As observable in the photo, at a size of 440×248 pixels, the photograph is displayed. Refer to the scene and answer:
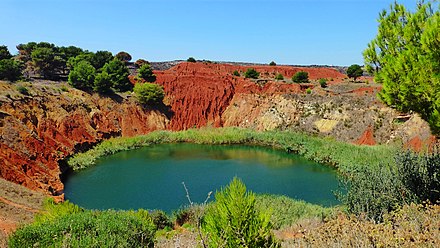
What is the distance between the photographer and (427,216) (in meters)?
6.49

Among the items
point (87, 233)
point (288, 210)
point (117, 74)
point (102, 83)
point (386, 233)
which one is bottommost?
point (288, 210)

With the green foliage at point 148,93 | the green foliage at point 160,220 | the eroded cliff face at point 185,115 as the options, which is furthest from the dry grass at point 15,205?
the green foliage at point 148,93

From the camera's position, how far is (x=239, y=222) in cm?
647

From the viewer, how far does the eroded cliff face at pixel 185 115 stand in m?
25.1

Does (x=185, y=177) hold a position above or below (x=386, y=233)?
below

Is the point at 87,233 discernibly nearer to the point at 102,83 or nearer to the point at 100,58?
the point at 102,83

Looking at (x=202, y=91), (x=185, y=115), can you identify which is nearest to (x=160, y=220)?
(x=185, y=115)

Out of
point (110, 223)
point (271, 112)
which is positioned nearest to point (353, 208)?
point (110, 223)

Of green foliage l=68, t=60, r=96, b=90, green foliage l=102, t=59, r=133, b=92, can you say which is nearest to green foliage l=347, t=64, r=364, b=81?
green foliage l=102, t=59, r=133, b=92

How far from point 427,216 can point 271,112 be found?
120 ft

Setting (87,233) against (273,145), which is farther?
(273,145)

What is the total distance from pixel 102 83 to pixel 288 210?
30.9m

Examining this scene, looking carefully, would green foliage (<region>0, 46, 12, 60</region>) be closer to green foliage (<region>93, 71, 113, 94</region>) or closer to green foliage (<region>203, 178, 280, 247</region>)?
green foliage (<region>93, 71, 113, 94</region>)

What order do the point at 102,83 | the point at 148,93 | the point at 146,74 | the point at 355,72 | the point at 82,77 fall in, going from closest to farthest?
the point at 82,77 → the point at 102,83 → the point at 148,93 → the point at 146,74 → the point at 355,72
